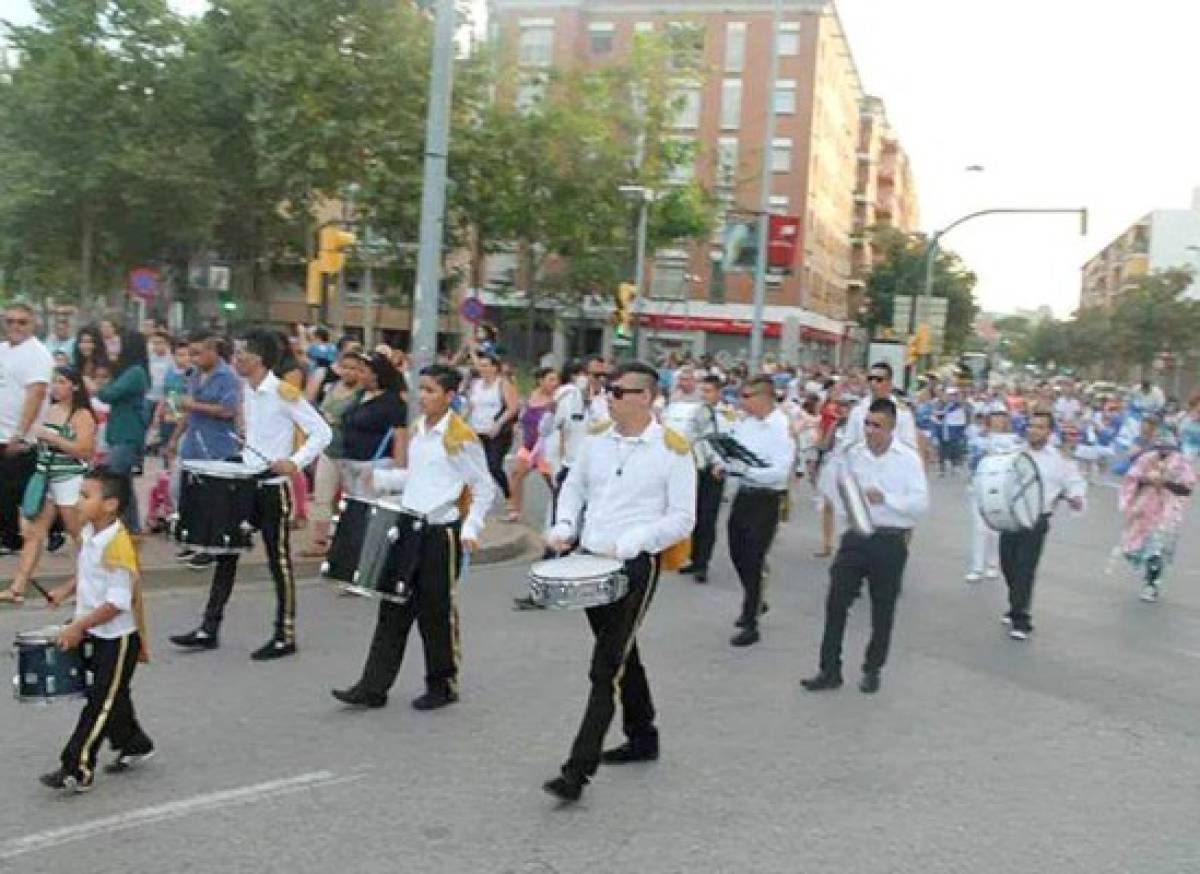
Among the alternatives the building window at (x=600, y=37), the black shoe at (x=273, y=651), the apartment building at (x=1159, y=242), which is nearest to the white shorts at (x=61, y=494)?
the black shoe at (x=273, y=651)

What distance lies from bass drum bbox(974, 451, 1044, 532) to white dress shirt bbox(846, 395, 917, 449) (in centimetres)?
66

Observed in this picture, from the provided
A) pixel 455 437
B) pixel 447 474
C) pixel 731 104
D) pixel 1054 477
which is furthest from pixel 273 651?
pixel 731 104

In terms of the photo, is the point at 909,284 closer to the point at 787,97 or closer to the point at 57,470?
the point at 787,97

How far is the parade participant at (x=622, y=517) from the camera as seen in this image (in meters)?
5.27

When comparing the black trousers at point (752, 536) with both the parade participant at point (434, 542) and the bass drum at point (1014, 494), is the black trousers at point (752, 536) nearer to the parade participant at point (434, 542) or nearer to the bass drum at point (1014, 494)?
the bass drum at point (1014, 494)

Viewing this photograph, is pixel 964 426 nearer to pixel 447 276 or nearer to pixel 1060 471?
pixel 1060 471

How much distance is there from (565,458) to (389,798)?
656cm

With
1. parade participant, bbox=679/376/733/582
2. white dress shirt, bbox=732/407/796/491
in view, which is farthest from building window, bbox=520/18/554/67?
white dress shirt, bbox=732/407/796/491

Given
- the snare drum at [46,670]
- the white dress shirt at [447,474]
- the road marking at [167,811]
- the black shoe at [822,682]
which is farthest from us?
the black shoe at [822,682]

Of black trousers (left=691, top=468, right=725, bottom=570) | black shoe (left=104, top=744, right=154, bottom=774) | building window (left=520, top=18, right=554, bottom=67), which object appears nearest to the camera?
black shoe (left=104, top=744, right=154, bottom=774)

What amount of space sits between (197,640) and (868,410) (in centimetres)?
405

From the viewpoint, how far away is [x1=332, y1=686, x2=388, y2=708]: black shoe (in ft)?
21.0

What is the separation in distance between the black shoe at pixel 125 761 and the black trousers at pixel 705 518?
19.7ft

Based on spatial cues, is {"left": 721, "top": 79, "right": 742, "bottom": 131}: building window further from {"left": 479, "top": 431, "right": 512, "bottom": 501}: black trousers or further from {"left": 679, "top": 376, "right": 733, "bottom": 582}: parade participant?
{"left": 679, "top": 376, "right": 733, "bottom": 582}: parade participant
